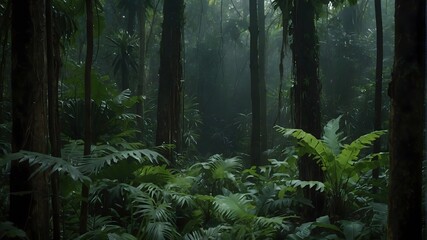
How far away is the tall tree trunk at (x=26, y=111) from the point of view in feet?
10.8

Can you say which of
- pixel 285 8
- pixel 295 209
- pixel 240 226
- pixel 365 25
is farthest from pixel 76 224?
pixel 365 25

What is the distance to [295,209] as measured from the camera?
6203 millimetres

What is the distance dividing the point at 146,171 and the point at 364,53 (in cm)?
1696

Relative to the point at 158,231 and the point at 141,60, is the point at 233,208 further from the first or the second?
the point at 141,60

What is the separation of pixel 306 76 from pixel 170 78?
2678 mm

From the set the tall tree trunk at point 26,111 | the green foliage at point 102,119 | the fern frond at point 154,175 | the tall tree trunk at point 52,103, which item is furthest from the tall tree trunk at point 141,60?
the tall tree trunk at point 26,111

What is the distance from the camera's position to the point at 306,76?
6.25 meters

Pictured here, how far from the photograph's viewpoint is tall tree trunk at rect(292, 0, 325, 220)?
6207mm

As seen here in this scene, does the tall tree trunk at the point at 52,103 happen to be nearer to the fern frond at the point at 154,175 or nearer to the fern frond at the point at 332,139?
the fern frond at the point at 154,175

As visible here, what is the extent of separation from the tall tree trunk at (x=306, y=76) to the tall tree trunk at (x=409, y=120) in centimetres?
338

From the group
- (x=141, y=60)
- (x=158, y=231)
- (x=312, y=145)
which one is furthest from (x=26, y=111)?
(x=141, y=60)

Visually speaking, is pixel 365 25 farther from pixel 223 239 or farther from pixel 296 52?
pixel 223 239

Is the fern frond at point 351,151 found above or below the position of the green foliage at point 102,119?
below

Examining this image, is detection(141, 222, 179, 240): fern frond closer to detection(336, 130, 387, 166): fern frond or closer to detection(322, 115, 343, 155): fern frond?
detection(336, 130, 387, 166): fern frond
